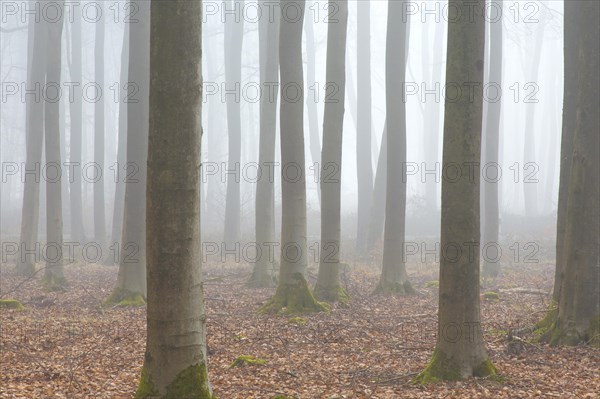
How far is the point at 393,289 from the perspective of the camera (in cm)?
1566

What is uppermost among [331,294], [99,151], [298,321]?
[99,151]

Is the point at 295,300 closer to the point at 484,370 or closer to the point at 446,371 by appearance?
the point at 446,371

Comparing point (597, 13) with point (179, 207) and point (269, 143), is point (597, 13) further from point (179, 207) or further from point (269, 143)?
point (269, 143)

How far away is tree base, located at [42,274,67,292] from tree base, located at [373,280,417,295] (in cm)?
736

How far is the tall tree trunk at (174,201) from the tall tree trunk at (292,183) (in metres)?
7.11

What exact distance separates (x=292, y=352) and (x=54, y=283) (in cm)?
905

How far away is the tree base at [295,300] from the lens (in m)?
12.5

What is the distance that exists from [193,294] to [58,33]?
14198 mm

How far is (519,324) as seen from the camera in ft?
35.4

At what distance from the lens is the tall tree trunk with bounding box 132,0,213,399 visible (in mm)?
5211

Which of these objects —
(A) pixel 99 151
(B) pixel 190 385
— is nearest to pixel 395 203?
(B) pixel 190 385

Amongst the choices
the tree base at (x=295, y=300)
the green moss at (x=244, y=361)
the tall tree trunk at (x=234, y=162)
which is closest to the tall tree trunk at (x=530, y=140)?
the tall tree trunk at (x=234, y=162)

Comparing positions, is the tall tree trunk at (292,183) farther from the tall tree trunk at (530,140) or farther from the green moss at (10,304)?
the tall tree trunk at (530,140)

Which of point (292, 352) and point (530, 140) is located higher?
point (530, 140)
